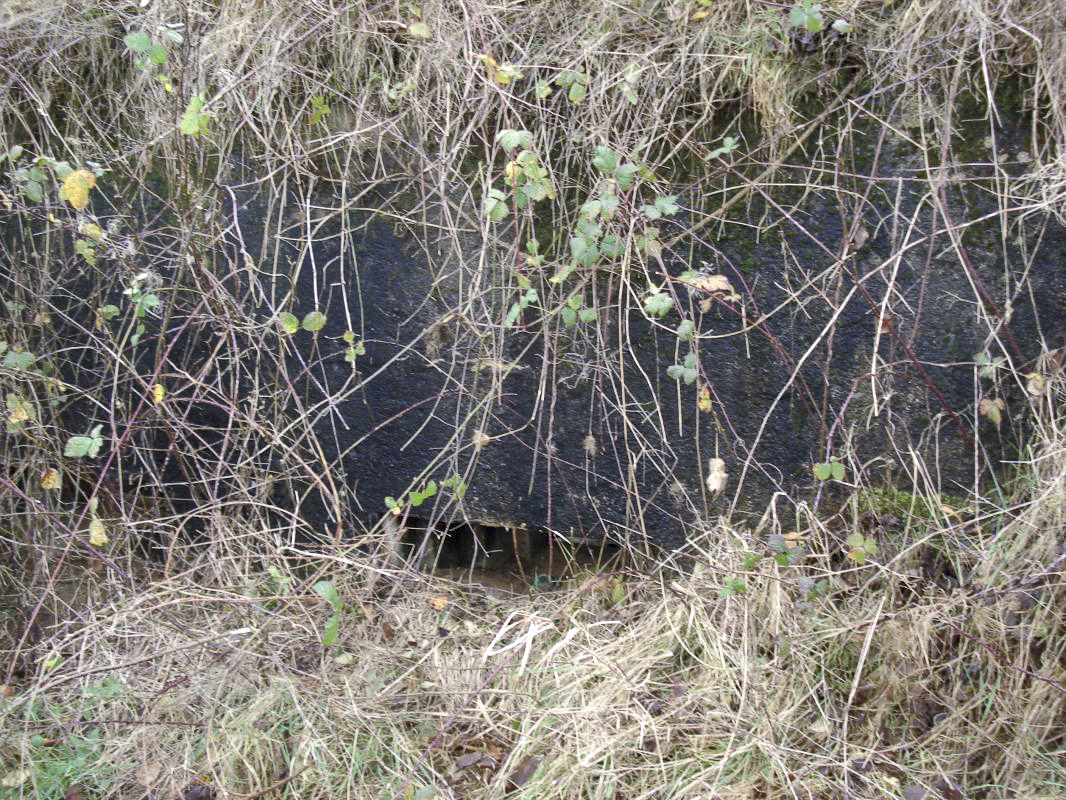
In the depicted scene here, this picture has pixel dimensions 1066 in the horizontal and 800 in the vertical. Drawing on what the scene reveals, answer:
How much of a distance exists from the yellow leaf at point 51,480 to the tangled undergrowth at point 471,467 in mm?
13

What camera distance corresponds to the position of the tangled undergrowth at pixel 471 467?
2.16 meters

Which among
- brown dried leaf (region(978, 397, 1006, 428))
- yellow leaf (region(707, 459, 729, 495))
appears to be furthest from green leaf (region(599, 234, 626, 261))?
brown dried leaf (region(978, 397, 1006, 428))

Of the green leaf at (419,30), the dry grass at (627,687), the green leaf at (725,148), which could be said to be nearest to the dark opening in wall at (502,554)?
the dry grass at (627,687)

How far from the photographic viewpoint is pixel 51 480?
8.69 feet

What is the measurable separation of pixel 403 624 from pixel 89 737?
794mm

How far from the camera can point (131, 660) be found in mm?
2383

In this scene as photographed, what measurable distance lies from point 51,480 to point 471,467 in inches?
46.3

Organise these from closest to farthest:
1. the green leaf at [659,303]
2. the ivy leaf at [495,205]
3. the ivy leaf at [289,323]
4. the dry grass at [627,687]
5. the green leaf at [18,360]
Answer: the dry grass at [627,687]
the green leaf at [659,303]
the ivy leaf at [495,205]
the ivy leaf at [289,323]
the green leaf at [18,360]

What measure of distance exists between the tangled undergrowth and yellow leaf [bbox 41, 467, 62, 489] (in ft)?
0.04

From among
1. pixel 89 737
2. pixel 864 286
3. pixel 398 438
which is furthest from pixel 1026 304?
pixel 89 737

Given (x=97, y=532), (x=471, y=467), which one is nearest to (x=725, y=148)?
(x=471, y=467)

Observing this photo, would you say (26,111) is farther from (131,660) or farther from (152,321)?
(131,660)

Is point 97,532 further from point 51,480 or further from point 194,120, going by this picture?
point 194,120

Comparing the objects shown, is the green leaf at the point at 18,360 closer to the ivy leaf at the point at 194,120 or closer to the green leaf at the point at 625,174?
the ivy leaf at the point at 194,120
